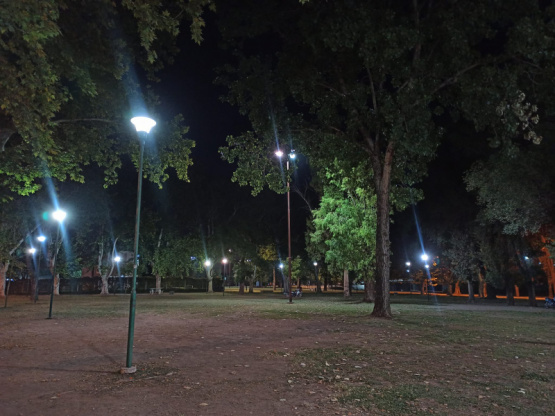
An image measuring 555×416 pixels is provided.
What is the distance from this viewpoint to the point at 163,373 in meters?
7.03

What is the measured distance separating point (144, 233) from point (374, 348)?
44.7m

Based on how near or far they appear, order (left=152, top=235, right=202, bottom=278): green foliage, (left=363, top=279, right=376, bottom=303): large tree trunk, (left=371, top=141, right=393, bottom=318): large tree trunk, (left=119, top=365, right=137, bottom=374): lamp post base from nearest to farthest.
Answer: (left=119, top=365, right=137, bottom=374): lamp post base < (left=371, top=141, right=393, bottom=318): large tree trunk < (left=363, top=279, right=376, bottom=303): large tree trunk < (left=152, top=235, right=202, bottom=278): green foliage

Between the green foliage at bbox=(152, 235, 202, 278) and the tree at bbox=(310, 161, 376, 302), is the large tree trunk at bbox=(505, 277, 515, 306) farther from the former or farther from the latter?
the green foliage at bbox=(152, 235, 202, 278)

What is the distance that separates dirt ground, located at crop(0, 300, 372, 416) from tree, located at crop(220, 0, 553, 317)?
28.2 ft

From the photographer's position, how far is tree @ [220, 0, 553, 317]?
44.9 ft

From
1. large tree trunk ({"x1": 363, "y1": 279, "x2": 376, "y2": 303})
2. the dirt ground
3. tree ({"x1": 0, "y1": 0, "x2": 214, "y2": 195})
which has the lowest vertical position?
the dirt ground

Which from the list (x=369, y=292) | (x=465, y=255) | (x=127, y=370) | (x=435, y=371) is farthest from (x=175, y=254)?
(x=435, y=371)

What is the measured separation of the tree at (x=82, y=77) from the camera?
28.4 ft

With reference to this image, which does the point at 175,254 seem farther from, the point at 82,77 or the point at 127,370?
the point at 127,370

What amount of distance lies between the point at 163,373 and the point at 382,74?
1348 centimetres

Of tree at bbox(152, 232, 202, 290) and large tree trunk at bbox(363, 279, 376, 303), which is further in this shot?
tree at bbox(152, 232, 202, 290)

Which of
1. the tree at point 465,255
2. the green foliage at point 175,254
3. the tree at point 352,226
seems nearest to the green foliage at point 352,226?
the tree at point 352,226

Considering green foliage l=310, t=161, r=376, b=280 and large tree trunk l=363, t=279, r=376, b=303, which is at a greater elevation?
green foliage l=310, t=161, r=376, b=280

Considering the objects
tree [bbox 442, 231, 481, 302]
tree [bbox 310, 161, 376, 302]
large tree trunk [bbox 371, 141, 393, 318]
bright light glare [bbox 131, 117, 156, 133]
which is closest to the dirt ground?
large tree trunk [bbox 371, 141, 393, 318]
